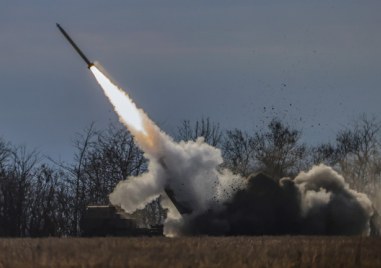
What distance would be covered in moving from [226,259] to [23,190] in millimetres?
61836

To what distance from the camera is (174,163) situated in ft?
185

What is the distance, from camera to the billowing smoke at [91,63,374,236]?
5631cm

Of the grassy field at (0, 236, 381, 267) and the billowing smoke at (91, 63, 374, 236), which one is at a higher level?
the billowing smoke at (91, 63, 374, 236)

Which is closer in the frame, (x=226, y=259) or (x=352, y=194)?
(x=226, y=259)

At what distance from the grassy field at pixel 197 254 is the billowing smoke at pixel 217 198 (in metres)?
10.6

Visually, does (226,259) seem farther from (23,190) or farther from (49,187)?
(49,187)

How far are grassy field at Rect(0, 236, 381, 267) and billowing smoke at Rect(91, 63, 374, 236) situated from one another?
10.6 metres

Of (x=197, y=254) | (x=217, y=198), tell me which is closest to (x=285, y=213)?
(x=217, y=198)

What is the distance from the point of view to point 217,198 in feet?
190

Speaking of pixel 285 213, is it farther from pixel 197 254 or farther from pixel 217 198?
pixel 197 254

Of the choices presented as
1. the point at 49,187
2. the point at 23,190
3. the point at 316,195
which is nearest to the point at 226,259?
the point at 316,195

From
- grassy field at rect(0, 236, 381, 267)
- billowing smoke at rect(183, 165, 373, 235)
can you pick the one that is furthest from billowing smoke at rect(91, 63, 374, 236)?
grassy field at rect(0, 236, 381, 267)

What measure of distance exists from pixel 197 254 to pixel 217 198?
20.8 metres

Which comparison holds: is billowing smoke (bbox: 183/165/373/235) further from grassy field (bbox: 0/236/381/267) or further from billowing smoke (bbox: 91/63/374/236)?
grassy field (bbox: 0/236/381/267)
